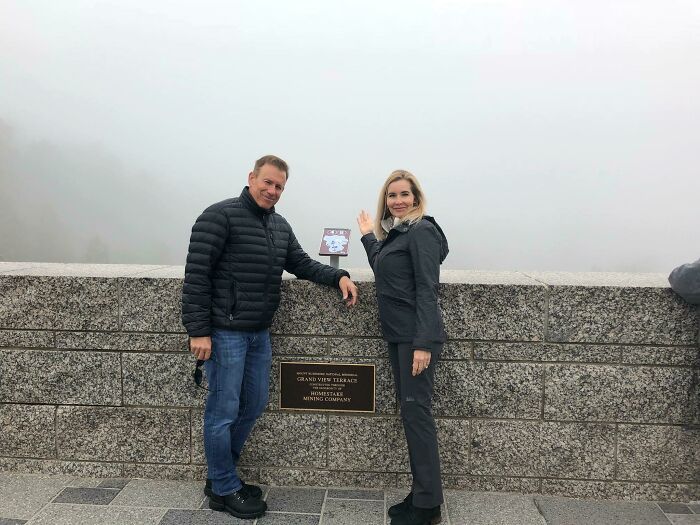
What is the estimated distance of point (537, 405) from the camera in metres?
3.62

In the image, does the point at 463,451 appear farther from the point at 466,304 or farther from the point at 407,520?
the point at 466,304

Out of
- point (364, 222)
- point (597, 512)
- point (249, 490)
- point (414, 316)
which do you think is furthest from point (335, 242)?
point (597, 512)

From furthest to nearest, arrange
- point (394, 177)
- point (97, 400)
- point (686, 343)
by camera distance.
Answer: point (97, 400) → point (686, 343) → point (394, 177)

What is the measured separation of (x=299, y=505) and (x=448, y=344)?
4.72 ft

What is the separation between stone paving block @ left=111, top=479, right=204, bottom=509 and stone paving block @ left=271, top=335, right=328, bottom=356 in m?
1.09

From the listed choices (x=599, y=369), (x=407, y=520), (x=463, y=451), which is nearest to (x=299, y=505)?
(x=407, y=520)

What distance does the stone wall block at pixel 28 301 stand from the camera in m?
3.72

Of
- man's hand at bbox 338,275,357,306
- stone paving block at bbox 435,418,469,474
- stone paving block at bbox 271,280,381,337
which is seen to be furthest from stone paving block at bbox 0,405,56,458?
stone paving block at bbox 435,418,469,474

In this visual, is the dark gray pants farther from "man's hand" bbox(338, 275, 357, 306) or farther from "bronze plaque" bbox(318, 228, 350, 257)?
"bronze plaque" bbox(318, 228, 350, 257)

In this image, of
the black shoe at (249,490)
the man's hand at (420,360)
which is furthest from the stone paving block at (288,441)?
the man's hand at (420,360)

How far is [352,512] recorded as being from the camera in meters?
3.42

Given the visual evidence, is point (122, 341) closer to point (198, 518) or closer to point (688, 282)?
point (198, 518)

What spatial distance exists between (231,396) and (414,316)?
1.21 m

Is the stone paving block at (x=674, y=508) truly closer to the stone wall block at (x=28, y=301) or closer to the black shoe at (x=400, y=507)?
the black shoe at (x=400, y=507)
